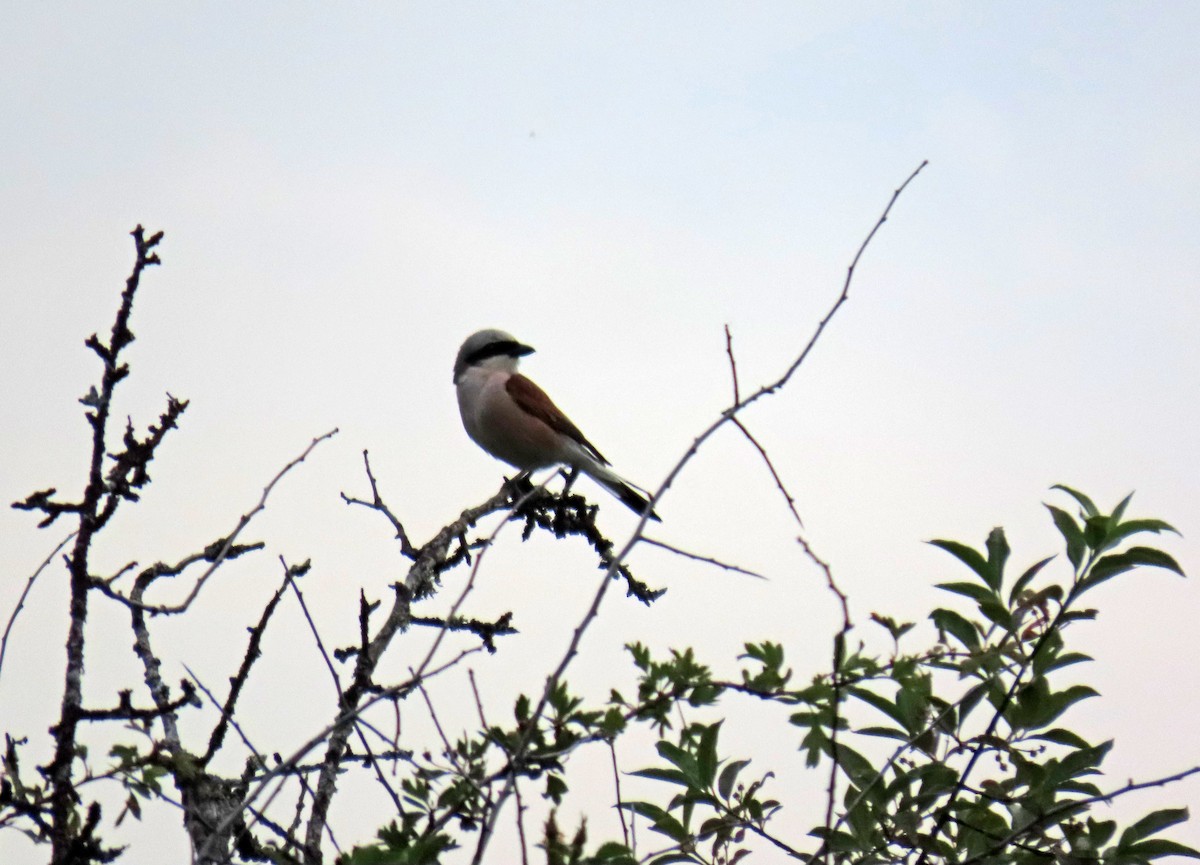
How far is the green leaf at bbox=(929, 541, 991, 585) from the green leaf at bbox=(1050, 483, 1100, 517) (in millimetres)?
213

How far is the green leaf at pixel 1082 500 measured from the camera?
8.71ft

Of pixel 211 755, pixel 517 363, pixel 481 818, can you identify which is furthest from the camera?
pixel 517 363

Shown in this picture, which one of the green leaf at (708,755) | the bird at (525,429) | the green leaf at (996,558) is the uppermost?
the bird at (525,429)

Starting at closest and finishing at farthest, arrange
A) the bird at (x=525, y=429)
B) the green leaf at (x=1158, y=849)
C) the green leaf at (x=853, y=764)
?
the green leaf at (x=1158, y=849) → the green leaf at (x=853, y=764) → the bird at (x=525, y=429)

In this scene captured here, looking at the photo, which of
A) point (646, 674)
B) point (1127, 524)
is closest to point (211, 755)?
point (646, 674)

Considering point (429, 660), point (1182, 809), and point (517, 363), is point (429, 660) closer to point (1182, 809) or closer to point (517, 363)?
point (1182, 809)

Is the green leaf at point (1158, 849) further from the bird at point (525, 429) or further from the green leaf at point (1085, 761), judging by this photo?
the bird at point (525, 429)

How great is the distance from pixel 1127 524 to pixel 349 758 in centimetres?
161

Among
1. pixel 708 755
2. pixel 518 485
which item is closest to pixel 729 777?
pixel 708 755

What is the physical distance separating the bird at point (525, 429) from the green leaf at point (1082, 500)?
381cm

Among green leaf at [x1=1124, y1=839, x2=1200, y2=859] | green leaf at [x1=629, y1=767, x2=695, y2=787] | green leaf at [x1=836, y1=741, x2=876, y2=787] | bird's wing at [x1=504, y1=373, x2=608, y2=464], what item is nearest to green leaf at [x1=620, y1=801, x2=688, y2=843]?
green leaf at [x1=629, y1=767, x2=695, y2=787]

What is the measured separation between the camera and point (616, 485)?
6707 millimetres

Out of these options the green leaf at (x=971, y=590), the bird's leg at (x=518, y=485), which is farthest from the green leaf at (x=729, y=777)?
the bird's leg at (x=518, y=485)

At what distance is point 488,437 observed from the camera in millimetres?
6656
